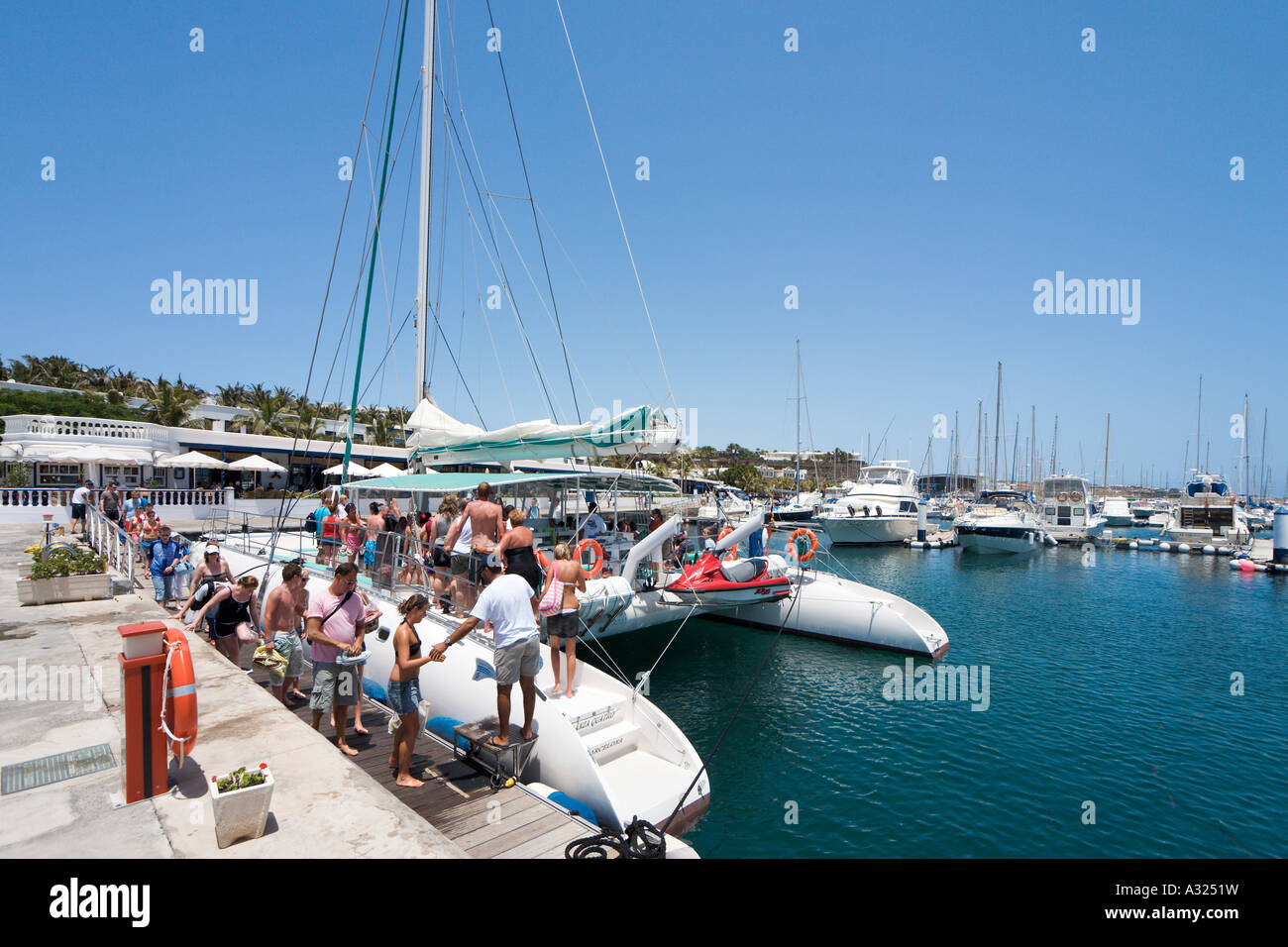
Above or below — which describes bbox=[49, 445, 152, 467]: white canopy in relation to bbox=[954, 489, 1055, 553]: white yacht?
above

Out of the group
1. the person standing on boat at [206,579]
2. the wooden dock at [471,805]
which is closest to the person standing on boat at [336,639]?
the wooden dock at [471,805]

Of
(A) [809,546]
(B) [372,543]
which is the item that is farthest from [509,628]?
(A) [809,546]

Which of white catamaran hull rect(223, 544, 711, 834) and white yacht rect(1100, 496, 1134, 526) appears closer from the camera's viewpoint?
white catamaran hull rect(223, 544, 711, 834)

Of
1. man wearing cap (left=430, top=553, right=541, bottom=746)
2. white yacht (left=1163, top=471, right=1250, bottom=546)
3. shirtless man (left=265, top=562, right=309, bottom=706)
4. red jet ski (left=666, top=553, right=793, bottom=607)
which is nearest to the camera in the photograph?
man wearing cap (left=430, top=553, right=541, bottom=746)

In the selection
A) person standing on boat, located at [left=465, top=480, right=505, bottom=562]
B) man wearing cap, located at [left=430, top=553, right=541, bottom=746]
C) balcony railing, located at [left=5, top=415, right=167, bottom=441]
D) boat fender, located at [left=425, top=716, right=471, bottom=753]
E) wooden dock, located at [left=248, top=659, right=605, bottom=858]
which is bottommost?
boat fender, located at [left=425, top=716, right=471, bottom=753]

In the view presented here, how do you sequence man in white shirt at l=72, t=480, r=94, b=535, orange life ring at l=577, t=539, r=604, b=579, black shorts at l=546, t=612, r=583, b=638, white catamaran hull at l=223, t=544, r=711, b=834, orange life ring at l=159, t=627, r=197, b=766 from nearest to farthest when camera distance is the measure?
orange life ring at l=159, t=627, r=197, b=766 < white catamaran hull at l=223, t=544, r=711, b=834 < black shorts at l=546, t=612, r=583, b=638 < orange life ring at l=577, t=539, r=604, b=579 < man in white shirt at l=72, t=480, r=94, b=535

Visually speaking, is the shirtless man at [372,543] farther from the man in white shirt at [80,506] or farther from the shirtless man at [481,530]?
the man in white shirt at [80,506]

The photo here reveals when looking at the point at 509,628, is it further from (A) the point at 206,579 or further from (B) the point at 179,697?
(A) the point at 206,579

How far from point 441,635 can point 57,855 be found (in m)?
5.04

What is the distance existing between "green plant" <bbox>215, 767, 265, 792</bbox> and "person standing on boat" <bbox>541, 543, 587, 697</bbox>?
384cm

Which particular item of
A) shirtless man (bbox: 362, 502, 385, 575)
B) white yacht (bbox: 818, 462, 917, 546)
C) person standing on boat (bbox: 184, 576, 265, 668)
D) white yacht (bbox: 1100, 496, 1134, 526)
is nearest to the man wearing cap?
person standing on boat (bbox: 184, 576, 265, 668)

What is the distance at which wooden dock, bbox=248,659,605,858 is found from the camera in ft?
17.5

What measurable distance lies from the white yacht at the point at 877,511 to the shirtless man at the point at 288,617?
37.4 meters

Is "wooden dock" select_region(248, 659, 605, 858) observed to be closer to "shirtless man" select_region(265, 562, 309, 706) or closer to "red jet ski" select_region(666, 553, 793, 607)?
"shirtless man" select_region(265, 562, 309, 706)
